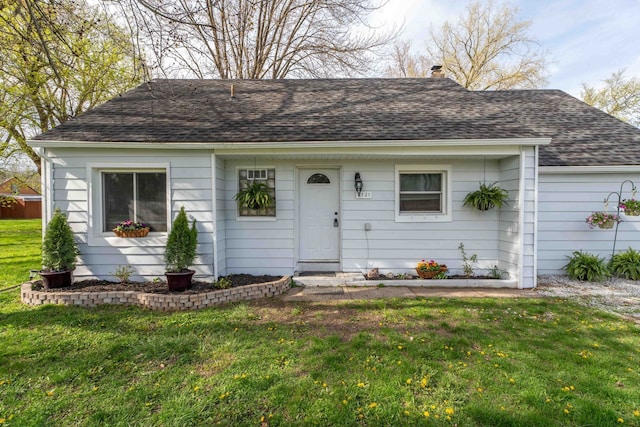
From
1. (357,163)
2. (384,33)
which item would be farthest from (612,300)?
(384,33)

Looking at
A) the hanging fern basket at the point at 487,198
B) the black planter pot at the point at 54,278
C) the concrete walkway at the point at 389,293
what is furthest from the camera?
the hanging fern basket at the point at 487,198

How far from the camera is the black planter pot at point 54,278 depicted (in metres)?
4.90

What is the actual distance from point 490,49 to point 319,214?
53.8 ft

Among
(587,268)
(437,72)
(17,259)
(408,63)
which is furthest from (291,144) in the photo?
(408,63)

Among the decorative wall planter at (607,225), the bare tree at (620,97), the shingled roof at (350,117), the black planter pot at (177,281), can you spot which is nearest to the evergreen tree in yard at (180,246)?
the black planter pot at (177,281)

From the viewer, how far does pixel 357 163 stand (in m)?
6.16

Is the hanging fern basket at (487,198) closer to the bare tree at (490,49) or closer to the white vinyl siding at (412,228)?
the white vinyl siding at (412,228)

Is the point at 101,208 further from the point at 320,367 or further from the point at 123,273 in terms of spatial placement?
the point at 320,367

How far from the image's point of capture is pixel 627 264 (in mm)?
6078

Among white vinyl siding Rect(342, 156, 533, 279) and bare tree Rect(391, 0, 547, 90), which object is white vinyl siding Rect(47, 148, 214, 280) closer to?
white vinyl siding Rect(342, 156, 533, 279)

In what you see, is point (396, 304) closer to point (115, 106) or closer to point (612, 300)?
point (612, 300)

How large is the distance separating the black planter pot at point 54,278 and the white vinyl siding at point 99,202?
0.42 metres

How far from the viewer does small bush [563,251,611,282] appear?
5934 mm

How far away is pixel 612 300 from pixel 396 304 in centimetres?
346
